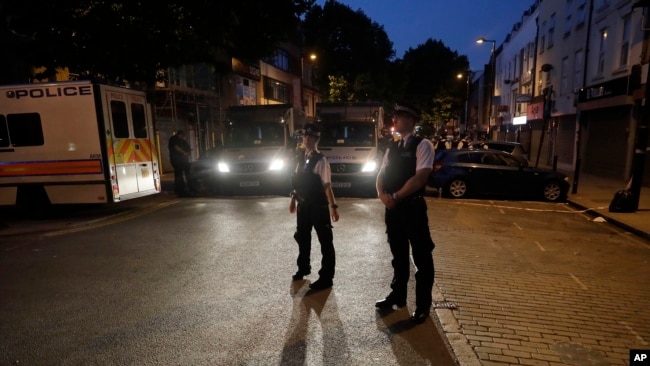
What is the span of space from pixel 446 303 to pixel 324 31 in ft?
129

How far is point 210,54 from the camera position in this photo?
1271cm

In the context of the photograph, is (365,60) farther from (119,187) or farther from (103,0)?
(119,187)

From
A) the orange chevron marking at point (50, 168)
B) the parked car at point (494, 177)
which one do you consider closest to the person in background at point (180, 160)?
the orange chevron marking at point (50, 168)

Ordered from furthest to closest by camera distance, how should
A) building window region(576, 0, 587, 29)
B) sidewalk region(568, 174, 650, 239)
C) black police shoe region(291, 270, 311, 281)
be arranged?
building window region(576, 0, 587, 29)
sidewalk region(568, 174, 650, 239)
black police shoe region(291, 270, 311, 281)

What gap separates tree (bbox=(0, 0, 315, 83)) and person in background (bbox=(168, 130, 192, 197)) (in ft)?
7.20

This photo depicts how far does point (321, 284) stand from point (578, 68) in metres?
20.0

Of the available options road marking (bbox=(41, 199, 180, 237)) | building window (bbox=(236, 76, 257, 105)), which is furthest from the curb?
building window (bbox=(236, 76, 257, 105))

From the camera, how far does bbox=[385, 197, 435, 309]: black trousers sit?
3.84 meters

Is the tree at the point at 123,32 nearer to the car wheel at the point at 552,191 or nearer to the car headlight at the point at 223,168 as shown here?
the car headlight at the point at 223,168

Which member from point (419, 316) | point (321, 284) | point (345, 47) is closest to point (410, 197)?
point (419, 316)

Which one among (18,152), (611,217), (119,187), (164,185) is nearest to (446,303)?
(611,217)

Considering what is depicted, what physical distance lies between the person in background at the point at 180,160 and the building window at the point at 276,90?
64.1 feet

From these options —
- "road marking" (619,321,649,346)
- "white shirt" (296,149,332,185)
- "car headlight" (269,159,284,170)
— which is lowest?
"road marking" (619,321,649,346)

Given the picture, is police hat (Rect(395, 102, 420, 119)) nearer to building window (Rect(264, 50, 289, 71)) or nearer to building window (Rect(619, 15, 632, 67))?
building window (Rect(619, 15, 632, 67))
